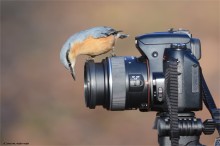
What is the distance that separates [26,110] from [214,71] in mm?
3417

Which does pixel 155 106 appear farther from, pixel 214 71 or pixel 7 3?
pixel 7 3

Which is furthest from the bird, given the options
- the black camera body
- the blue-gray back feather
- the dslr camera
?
the black camera body

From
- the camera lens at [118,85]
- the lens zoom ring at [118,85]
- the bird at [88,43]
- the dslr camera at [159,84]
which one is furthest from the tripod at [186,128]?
the bird at [88,43]

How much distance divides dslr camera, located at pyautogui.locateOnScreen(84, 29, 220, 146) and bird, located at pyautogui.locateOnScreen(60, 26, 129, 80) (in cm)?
81

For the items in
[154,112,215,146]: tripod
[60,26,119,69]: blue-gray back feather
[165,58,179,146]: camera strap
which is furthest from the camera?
[60,26,119,69]: blue-gray back feather

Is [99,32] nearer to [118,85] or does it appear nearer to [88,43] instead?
[88,43]

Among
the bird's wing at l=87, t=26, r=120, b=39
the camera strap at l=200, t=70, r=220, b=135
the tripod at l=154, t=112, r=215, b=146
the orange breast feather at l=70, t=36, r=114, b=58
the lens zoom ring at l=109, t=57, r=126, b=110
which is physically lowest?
the tripod at l=154, t=112, r=215, b=146

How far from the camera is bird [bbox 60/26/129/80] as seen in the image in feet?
17.7

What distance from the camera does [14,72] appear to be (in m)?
11.0

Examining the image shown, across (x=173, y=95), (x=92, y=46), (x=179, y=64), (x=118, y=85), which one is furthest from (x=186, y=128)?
(x=92, y=46)

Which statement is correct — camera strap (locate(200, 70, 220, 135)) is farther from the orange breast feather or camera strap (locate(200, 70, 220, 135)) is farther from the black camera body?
the orange breast feather

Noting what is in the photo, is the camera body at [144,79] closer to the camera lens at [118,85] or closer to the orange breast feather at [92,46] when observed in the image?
the camera lens at [118,85]

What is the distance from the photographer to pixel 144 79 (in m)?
4.53

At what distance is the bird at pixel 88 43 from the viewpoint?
5406mm
